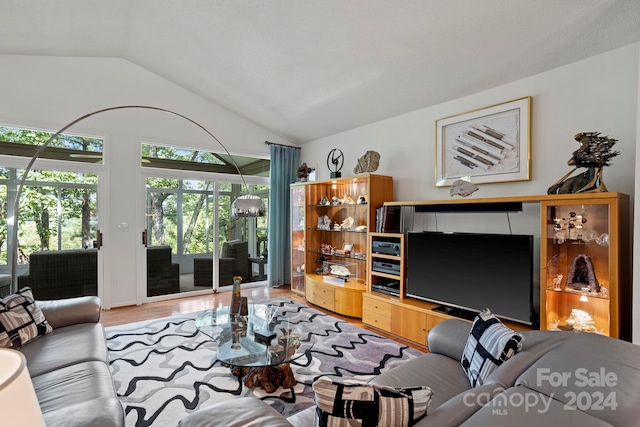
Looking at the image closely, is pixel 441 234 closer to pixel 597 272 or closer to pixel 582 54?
pixel 597 272

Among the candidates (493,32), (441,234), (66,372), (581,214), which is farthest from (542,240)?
(66,372)

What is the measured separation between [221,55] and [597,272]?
420 centimetres

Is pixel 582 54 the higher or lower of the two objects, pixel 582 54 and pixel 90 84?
the lower

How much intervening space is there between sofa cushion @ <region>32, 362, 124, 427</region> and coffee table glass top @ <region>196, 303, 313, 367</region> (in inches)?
26.5

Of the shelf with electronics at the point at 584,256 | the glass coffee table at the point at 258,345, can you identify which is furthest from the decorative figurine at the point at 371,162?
the glass coffee table at the point at 258,345

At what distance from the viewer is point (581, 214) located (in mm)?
2396

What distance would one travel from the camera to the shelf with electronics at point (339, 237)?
414cm

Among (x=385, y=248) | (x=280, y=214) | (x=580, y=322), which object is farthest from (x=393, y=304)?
(x=280, y=214)

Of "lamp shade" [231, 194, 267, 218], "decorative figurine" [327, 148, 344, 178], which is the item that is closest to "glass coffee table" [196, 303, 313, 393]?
"lamp shade" [231, 194, 267, 218]

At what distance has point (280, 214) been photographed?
19.0 feet

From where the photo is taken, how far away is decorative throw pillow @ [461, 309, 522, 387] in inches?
61.3

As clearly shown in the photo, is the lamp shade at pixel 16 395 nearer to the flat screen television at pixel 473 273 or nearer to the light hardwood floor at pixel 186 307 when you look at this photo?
the flat screen television at pixel 473 273

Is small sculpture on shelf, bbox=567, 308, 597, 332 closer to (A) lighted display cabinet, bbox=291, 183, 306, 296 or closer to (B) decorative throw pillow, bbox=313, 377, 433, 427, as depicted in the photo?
(B) decorative throw pillow, bbox=313, 377, 433, 427

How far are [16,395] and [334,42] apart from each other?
3.37 metres
